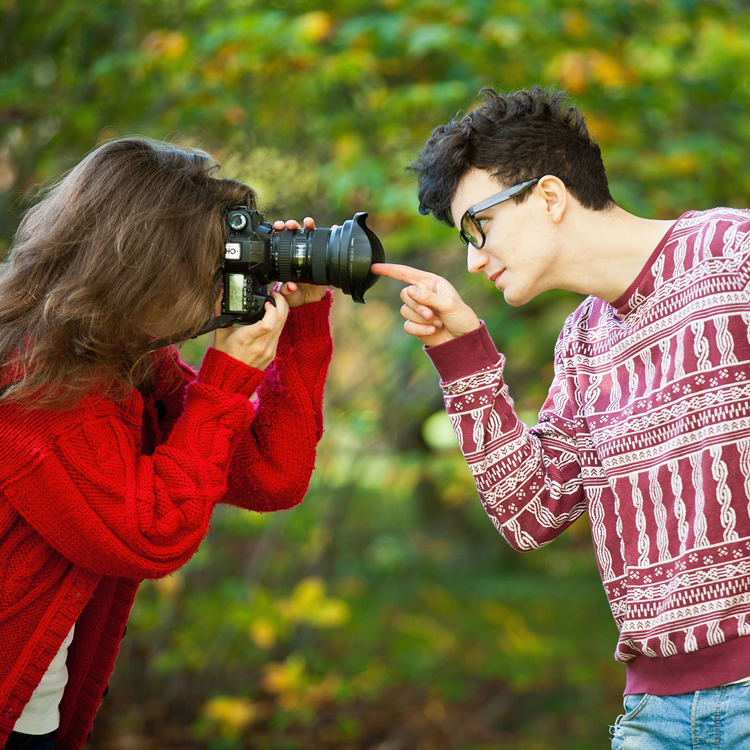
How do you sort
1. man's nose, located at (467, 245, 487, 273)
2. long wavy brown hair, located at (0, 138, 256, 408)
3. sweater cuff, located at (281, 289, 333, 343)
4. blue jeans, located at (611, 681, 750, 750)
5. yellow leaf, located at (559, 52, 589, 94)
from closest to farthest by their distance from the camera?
blue jeans, located at (611, 681, 750, 750) < long wavy brown hair, located at (0, 138, 256, 408) < man's nose, located at (467, 245, 487, 273) < sweater cuff, located at (281, 289, 333, 343) < yellow leaf, located at (559, 52, 589, 94)

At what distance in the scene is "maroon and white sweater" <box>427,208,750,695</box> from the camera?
149cm

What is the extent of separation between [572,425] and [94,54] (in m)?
3.18

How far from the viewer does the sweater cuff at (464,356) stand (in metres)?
1.77

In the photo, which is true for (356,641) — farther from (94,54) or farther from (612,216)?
(612,216)

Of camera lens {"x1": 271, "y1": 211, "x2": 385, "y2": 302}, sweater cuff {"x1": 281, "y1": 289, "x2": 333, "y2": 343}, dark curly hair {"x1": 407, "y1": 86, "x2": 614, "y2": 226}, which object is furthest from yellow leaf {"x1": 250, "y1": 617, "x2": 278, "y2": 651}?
dark curly hair {"x1": 407, "y1": 86, "x2": 614, "y2": 226}

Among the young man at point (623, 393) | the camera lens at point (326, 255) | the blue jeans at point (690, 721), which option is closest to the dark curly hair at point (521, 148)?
the young man at point (623, 393)

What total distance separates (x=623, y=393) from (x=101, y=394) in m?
1.01

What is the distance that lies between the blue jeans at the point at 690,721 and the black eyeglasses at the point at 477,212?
38.0 inches

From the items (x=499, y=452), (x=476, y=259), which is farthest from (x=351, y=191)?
(x=499, y=452)

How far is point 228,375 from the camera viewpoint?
67.2 inches

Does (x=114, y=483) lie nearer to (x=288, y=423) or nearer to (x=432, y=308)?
(x=288, y=423)

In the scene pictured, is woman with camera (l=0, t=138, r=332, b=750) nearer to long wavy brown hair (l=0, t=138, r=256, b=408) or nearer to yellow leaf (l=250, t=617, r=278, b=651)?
long wavy brown hair (l=0, t=138, r=256, b=408)

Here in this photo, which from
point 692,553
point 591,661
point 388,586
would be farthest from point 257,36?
point 591,661

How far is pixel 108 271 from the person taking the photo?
5.21 ft
